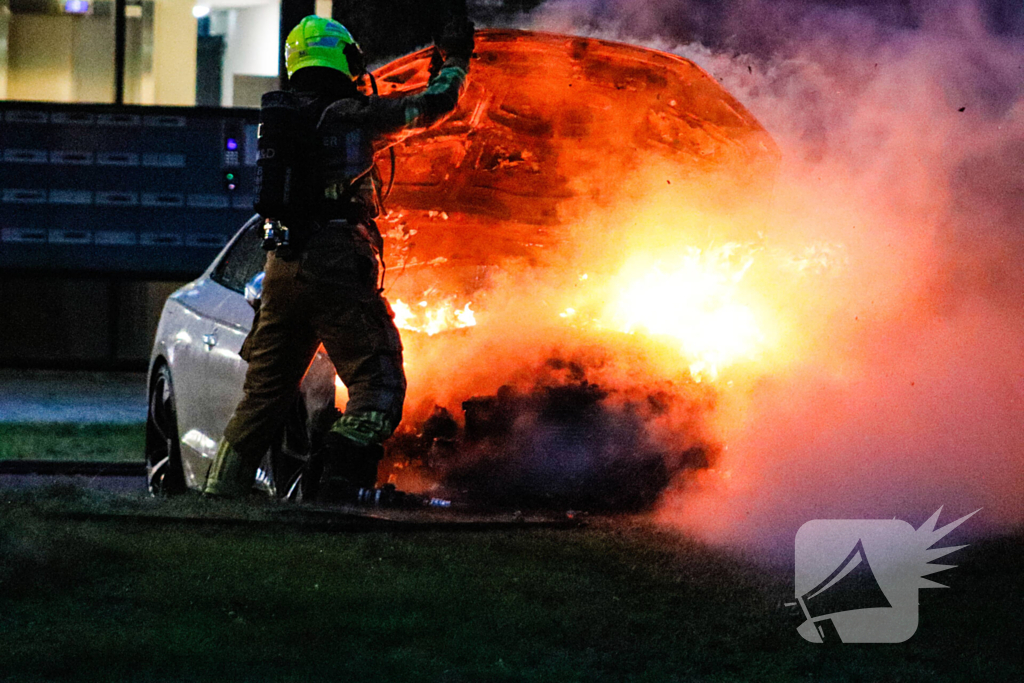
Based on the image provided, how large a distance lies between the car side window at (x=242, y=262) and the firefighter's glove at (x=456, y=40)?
1251 mm

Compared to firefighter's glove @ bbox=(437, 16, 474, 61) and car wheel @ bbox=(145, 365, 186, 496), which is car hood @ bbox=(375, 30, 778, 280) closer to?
firefighter's glove @ bbox=(437, 16, 474, 61)

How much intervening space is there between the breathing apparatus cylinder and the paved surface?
6.05 meters

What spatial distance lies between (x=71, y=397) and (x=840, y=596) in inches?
361

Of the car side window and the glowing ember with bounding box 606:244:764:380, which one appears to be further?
the glowing ember with bounding box 606:244:764:380

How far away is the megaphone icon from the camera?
4379 millimetres

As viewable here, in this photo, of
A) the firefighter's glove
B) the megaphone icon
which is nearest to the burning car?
the firefighter's glove

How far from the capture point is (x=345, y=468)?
5.43 metres

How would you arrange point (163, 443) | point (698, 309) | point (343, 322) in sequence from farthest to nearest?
1. point (163, 443)
2. point (698, 309)
3. point (343, 322)

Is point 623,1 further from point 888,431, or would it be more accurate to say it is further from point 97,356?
point 97,356

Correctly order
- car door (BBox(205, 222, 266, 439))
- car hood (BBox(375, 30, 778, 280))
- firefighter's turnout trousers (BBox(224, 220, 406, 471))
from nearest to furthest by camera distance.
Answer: firefighter's turnout trousers (BBox(224, 220, 406, 471)) → car door (BBox(205, 222, 266, 439)) → car hood (BBox(375, 30, 778, 280))

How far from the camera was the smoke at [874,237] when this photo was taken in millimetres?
6297

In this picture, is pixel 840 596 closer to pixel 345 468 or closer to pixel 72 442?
pixel 345 468

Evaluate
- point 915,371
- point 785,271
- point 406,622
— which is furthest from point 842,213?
point 406,622

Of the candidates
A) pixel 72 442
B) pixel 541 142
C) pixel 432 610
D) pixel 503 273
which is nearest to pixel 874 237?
pixel 541 142
